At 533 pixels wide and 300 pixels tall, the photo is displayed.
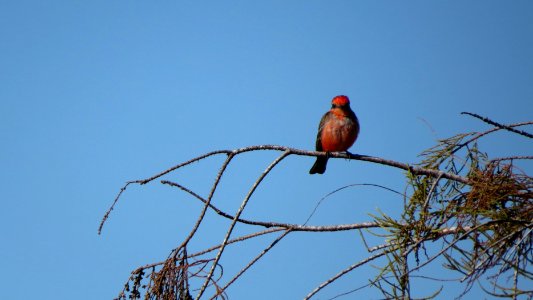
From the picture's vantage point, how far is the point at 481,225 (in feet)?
9.74

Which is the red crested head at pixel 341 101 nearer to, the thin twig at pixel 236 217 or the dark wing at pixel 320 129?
the dark wing at pixel 320 129

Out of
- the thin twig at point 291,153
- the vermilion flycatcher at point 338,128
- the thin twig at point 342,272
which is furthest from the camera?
the vermilion flycatcher at point 338,128

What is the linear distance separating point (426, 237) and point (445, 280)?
431 millimetres

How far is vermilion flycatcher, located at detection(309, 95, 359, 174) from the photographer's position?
746cm

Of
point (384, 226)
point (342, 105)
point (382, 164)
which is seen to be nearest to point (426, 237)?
point (384, 226)

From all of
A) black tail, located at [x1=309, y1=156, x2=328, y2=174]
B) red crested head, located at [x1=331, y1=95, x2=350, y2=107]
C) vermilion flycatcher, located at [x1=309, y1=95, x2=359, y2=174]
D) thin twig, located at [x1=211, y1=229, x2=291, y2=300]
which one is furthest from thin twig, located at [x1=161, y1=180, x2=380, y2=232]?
black tail, located at [x1=309, y1=156, x2=328, y2=174]

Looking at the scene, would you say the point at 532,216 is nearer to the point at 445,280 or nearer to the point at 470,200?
the point at 470,200

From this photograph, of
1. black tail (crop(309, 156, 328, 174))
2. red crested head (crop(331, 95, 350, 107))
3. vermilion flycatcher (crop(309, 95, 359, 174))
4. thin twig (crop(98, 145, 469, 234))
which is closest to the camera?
thin twig (crop(98, 145, 469, 234))

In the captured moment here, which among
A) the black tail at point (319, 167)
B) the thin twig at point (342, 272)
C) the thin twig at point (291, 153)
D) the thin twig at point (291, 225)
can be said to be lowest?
the thin twig at point (342, 272)

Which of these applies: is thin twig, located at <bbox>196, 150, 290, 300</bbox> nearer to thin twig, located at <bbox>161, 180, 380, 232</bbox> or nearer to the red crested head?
thin twig, located at <bbox>161, 180, 380, 232</bbox>

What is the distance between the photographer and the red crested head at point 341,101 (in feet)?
25.4

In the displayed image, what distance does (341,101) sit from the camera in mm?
7758

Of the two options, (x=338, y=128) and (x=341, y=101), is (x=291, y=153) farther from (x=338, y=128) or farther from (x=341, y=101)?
(x=341, y=101)

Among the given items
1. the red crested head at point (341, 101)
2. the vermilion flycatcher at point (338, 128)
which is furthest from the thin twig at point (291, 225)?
the red crested head at point (341, 101)
